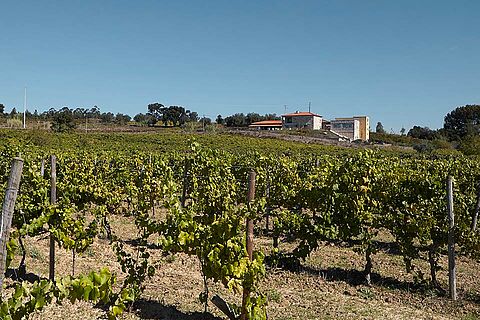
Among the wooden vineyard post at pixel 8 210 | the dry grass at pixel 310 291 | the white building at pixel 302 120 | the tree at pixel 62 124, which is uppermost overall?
the white building at pixel 302 120

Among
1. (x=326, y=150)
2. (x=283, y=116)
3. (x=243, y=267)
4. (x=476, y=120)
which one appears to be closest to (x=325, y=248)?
(x=243, y=267)

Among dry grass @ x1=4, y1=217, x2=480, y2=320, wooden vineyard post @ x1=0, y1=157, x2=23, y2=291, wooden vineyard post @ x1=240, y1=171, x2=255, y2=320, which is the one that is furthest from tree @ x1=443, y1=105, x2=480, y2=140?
wooden vineyard post @ x1=0, y1=157, x2=23, y2=291

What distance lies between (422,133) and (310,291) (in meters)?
73.8

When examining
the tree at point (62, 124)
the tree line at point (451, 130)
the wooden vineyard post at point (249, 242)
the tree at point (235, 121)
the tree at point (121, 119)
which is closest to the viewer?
the wooden vineyard post at point (249, 242)

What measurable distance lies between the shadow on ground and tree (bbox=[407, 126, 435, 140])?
2764 inches

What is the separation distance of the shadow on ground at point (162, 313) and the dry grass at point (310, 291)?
13mm

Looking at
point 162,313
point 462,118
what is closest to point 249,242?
point 162,313

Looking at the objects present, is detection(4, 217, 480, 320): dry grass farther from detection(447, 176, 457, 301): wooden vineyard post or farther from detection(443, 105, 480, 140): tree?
detection(443, 105, 480, 140): tree

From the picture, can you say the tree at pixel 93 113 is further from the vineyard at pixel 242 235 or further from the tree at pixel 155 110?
the vineyard at pixel 242 235

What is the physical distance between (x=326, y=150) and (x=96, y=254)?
33.4 meters

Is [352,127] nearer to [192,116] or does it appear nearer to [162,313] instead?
[192,116]

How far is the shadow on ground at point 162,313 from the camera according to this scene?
5934mm

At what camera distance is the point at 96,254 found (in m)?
8.79

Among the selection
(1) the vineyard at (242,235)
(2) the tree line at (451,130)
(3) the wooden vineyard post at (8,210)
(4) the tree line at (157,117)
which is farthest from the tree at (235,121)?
(3) the wooden vineyard post at (8,210)
